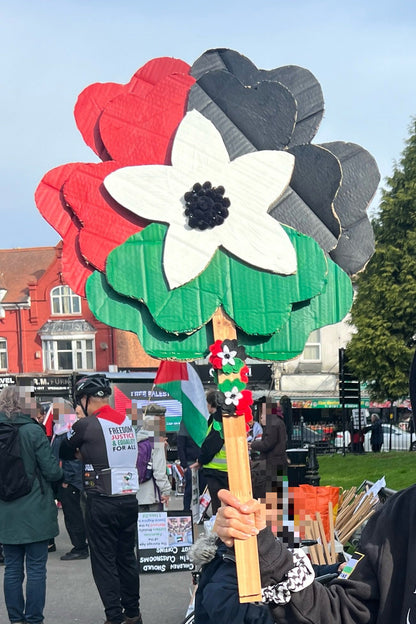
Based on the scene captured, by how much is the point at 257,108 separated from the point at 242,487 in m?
1.48

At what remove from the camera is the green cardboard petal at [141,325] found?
10.3 feet

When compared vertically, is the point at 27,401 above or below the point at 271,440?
above

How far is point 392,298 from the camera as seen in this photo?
29.5 m

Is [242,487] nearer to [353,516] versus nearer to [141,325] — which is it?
[141,325]

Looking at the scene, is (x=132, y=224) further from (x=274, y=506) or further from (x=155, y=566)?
(x=155, y=566)

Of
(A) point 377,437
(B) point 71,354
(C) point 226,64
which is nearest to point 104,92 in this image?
(C) point 226,64

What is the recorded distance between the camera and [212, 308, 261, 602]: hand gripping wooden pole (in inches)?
92.0

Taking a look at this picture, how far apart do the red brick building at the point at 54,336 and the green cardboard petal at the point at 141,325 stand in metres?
44.0

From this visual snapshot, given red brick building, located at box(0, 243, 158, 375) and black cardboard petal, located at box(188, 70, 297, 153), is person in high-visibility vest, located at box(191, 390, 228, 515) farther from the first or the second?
red brick building, located at box(0, 243, 158, 375)

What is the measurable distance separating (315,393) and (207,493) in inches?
1500

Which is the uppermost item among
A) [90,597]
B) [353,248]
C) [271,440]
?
[353,248]

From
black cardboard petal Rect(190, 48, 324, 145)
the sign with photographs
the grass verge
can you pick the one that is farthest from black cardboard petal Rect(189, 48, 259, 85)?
the grass verge

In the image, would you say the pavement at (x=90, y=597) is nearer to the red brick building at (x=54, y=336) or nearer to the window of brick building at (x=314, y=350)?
the red brick building at (x=54, y=336)

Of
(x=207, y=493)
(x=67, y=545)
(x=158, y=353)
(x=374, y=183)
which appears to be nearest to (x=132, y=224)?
(x=158, y=353)
